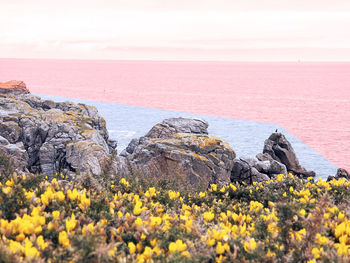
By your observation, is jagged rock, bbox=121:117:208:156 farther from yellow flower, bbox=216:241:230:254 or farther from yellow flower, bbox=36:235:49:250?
yellow flower, bbox=36:235:49:250

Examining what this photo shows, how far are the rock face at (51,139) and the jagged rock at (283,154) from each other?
29.3 feet

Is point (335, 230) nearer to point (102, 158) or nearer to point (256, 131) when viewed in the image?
point (102, 158)

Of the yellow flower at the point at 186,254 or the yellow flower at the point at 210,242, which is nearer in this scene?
the yellow flower at the point at 186,254

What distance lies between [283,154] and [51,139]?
11.6 m

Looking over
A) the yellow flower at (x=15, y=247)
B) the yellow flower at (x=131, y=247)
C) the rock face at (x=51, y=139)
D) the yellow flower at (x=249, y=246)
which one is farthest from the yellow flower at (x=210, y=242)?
the rock face at (x=51, y=139)

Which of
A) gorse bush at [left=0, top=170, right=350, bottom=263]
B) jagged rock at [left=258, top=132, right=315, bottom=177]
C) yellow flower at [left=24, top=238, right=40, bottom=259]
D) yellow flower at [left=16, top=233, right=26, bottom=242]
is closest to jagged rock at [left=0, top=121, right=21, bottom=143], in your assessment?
gorse bush at [left=0, top=170, right=350, bottom=263]

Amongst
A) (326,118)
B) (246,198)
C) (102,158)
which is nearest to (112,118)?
(102,158)

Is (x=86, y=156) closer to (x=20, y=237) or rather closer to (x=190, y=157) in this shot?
(x=190, y=157)

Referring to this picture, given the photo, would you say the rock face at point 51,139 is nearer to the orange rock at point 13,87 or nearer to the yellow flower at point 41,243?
the orange rock at point 13,87

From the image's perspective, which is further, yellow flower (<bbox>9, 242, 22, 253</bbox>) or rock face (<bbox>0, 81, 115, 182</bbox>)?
rock face (<bbox>0, 81, 115, 182</bbox>)

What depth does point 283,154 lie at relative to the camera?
744 inches

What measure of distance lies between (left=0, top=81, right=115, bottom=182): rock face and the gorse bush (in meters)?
7.04

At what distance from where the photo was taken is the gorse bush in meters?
2.98

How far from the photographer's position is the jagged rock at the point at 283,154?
725 inches
